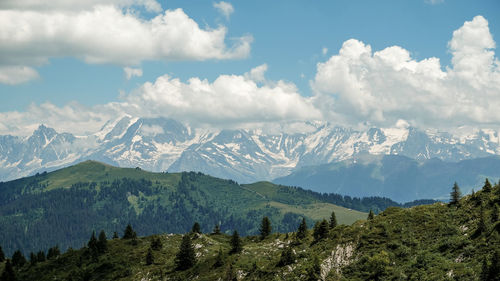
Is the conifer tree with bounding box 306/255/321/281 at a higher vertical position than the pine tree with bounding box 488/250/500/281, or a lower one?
lower

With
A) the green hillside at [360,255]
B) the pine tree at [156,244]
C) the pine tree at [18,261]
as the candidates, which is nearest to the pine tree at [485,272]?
the green hillside at [360,255]

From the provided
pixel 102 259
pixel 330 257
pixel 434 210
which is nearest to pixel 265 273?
pixel 330 257

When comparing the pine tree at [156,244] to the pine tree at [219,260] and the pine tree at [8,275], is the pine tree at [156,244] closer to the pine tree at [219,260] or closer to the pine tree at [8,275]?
the pine tree at [219,260]

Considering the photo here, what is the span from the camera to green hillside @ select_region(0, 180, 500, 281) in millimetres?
89000

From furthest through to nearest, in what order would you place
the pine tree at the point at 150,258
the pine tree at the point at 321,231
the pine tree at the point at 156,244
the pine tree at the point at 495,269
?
1. the pine tree at the point at 156,244
2. the pine tree at the point at 150,258
3. the pine tree at the point at 321,231
4. the pine tree at the point at 495,269

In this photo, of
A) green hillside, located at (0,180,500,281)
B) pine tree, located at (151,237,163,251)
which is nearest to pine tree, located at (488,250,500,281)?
green hillside, located at (0,180,500,281)

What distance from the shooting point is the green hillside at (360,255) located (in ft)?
292

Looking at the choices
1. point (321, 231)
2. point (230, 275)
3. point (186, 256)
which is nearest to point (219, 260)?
point (186, 256)

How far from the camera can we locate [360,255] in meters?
102

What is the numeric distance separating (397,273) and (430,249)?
37.0 feet

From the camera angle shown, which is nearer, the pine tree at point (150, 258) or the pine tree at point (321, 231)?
the pine tree at point (321, 231)

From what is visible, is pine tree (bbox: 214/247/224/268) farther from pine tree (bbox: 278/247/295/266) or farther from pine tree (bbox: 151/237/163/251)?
pine tree (bbox: 151/237/163/251)

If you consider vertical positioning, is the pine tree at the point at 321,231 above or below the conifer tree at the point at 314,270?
above

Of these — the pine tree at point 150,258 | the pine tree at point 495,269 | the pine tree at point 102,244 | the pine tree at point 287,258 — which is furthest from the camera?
the pine tree at point 102,244
